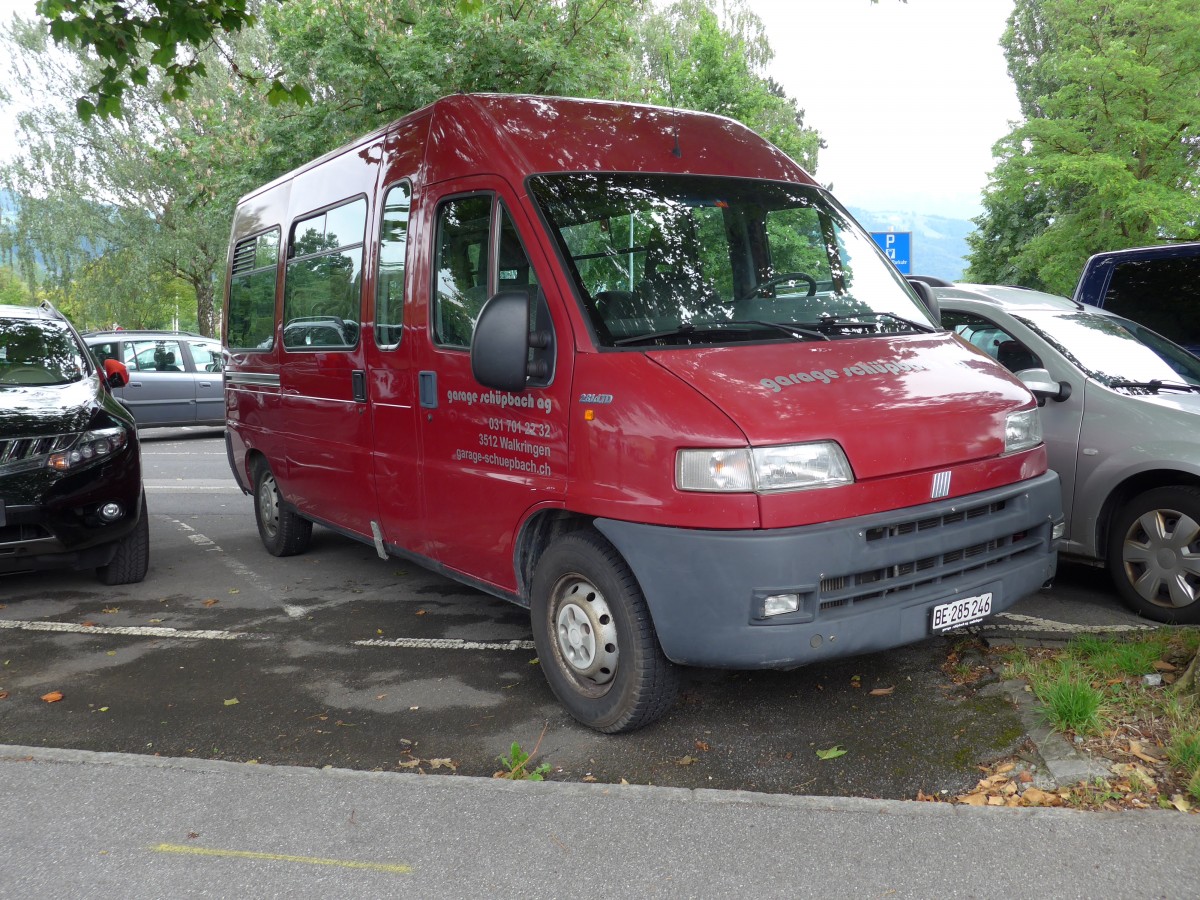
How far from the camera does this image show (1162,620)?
5.33 m

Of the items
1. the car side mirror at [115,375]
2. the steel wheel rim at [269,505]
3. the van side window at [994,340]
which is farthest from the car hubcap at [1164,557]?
the car side mirror at [115,375]

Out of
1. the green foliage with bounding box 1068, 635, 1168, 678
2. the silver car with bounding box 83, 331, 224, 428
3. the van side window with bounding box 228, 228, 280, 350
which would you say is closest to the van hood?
the green foliage with bounding box 1068, 635, 1168, 678

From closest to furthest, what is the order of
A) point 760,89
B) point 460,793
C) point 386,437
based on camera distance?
point 460,793 < point 386,437 < point 760,89

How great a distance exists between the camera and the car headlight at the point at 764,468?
3.65 m

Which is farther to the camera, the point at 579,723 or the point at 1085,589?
the point at 1085,589

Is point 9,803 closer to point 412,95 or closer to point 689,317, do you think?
point 689,317

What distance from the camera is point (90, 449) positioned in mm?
6668

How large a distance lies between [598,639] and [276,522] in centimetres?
454

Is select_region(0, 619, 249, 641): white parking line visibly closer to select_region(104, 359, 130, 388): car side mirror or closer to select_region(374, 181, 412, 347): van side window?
select_region(374, 181, 412, 347): van side window

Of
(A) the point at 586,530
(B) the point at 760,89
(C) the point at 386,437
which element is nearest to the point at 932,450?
Answer: (A) the point at 586,530

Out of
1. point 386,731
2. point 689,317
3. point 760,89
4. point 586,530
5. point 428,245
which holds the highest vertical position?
point 760,89

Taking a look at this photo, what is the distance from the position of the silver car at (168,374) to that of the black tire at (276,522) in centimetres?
1021

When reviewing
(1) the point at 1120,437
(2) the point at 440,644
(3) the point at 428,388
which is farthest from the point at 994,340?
(2) the point at 440,644

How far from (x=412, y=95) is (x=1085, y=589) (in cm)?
1352
